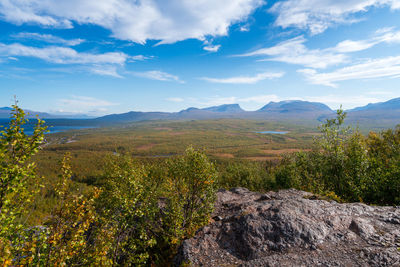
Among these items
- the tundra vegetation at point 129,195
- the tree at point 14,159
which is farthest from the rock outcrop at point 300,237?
the tree at point 14,159

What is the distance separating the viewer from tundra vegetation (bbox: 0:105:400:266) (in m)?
10.3

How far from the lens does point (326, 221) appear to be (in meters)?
18.7

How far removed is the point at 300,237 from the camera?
17.4m

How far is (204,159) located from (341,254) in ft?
48.9

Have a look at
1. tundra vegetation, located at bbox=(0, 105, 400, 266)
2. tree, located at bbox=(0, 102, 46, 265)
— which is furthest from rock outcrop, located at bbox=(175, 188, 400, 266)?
tree, located at bbox=(0, 102, 46, 265)

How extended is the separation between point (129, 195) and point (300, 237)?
16883 mm

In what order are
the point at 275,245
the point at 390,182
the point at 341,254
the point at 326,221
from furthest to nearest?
the point at 390,182 < the point at 326,221 < the point at 275,245 < the point at 341,254

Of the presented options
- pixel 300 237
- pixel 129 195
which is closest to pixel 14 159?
pixel 129 195

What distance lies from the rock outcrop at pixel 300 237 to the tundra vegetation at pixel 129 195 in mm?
3441

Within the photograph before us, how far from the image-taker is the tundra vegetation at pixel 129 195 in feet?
33.9

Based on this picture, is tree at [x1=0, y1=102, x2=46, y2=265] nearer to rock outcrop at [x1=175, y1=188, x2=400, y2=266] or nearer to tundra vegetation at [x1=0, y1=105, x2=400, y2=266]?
tundra vegetation at [x1=0, y1=105, x2=400, y2=266]

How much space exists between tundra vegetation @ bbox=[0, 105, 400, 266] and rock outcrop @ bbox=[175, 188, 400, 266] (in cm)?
344

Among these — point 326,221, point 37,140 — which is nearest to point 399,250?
point 326,221

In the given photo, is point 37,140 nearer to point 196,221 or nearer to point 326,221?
point 196,221
